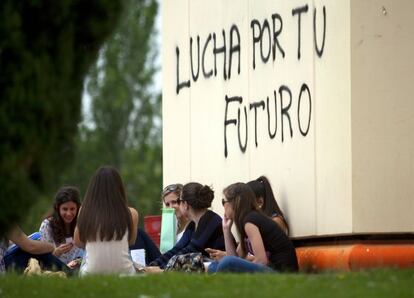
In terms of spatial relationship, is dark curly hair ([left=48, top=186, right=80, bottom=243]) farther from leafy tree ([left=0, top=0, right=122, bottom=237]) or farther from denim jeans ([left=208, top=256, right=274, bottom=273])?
leafy tree ([left=0, top=0, right=122, bottom=237])

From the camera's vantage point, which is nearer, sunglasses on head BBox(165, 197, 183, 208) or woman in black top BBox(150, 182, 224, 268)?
woman in black top BBox(150, 182, 224, 268)

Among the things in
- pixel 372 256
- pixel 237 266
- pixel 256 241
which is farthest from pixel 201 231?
pixel 372 256

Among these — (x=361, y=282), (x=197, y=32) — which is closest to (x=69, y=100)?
(x=361, y=282)

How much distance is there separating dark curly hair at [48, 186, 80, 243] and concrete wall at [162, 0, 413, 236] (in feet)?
6.21

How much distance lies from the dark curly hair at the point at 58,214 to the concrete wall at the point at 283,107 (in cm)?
189

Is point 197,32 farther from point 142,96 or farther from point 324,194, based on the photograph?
point 142,96

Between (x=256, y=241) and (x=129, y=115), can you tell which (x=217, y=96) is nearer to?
(x=256, y=241)

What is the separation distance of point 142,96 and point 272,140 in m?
38.5

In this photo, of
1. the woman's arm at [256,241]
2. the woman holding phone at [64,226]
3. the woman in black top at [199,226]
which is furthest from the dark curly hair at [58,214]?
the woman's arm at [256,241]

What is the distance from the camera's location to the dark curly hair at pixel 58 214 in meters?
17.4

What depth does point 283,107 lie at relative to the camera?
16.8m

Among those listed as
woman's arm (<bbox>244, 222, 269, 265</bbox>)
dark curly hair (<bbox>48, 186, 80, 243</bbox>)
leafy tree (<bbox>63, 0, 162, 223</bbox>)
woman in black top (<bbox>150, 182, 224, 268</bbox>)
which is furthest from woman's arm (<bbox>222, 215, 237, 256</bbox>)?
leafy tree (<bbox>63, 0, 162, 223</bbox>)

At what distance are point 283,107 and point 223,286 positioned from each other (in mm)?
5113

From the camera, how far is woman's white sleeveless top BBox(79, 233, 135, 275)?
1506 centimetres
